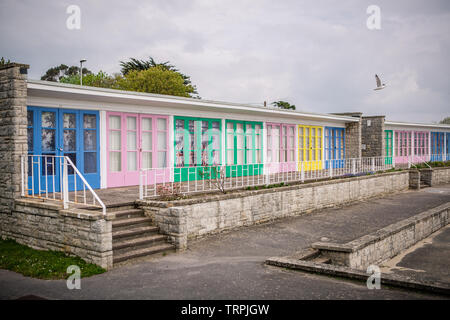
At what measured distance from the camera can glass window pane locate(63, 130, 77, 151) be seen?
10.7m

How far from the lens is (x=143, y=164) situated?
12531mm

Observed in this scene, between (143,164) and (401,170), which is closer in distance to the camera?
(143,164)

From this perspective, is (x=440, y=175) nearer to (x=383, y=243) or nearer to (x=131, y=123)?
(x=383, y=243)

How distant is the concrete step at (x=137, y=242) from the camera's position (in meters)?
7.58

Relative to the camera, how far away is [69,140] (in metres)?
10.8

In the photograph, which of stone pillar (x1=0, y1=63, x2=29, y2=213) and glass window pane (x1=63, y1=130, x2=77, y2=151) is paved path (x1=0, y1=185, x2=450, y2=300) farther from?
glass window pane (x1=63, y1=130, x2=77, y2=151)

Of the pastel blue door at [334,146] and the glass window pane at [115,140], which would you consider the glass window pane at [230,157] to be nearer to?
the glass window pane at [115,140]

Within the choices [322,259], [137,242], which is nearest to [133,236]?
[137,242]

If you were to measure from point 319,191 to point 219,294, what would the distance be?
344 inches

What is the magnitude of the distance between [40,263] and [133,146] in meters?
5.55

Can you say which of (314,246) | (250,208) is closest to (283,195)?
(250,208)

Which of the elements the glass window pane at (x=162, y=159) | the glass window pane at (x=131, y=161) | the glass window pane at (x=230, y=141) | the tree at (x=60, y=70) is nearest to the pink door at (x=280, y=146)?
the glass window pane at (x=230, y=141)

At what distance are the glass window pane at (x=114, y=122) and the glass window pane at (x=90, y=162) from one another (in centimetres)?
96

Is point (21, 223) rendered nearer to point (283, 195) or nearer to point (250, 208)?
point (250, 208)
